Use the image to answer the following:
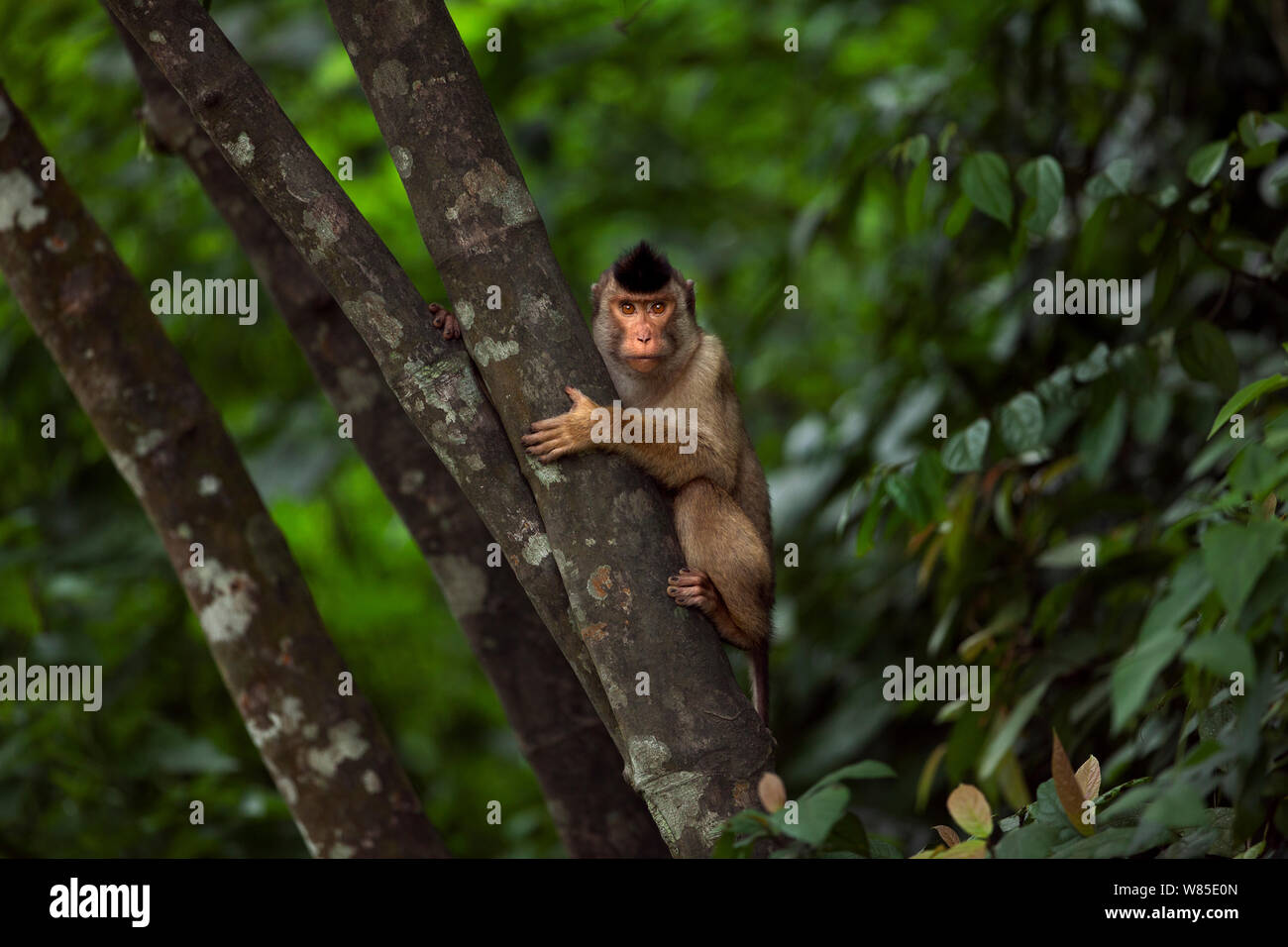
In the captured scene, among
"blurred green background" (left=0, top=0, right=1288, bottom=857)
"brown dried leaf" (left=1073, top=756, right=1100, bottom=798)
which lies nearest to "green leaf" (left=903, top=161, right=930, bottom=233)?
"blurred green background" (left=0, top=0, right=1288, bottom=857)

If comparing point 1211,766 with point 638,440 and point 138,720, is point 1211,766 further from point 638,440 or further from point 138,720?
point 138,720

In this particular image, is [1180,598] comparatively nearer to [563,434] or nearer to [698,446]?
[563,434]

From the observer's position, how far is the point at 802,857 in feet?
7.53

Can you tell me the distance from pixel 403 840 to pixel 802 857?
220cm

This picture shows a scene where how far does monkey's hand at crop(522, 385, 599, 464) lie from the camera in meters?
2.89

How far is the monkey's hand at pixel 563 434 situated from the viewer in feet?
9.48

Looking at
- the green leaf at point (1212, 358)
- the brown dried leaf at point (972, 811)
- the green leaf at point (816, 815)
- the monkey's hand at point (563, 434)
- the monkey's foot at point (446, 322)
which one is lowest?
the brown dried leaf at point (972, 811)

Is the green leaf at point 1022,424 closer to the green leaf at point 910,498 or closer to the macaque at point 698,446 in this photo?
the green leaf at point 910,498

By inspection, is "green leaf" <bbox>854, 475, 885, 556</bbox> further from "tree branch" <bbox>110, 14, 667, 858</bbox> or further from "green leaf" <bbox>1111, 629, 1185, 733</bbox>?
"green leaf" <bbox>1111, 629, 1185, 733</bbox>

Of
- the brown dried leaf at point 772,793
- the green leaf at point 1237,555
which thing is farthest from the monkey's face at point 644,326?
the green leaf at point 1237,555

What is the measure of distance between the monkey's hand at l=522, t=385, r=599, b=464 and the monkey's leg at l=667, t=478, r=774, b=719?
106cm

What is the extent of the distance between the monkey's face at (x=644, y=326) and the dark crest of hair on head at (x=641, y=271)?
0.03 meters

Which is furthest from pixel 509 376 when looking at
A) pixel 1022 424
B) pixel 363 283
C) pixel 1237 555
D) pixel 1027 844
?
pixel 1022 424

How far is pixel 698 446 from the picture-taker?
4184 millimetres
